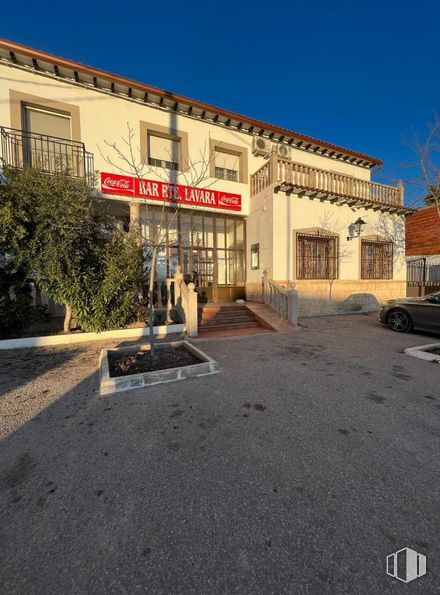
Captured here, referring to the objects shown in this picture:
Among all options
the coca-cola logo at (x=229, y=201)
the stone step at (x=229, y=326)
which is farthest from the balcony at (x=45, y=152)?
the stone step at (x=229, y=326)

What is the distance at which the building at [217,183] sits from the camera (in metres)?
7.88

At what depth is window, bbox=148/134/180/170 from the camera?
9.41m

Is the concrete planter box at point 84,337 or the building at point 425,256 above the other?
the building at point 425,256

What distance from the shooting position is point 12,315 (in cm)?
609

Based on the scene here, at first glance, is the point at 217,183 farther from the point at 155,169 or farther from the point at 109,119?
the point at 109,119

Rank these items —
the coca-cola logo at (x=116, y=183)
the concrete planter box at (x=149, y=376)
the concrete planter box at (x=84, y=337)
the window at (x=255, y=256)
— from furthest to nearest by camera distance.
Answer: the window at (x=255, y=256), the coca-cola logo at (x=116, y=183), the concrete planter box at (x=84, y=337), the concrete planter box at (x=149, y=376)

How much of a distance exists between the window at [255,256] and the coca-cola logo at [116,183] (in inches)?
202

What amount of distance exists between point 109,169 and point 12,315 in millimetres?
5458

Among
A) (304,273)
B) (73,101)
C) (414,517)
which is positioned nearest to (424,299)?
→ (304,273)

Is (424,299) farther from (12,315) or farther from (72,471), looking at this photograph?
(12,315)

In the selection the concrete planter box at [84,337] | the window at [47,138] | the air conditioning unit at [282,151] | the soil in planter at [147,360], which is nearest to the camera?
the soil in planter at [147,360]

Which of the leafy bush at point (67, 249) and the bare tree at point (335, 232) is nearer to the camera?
the leafy bush at point (67, 249)

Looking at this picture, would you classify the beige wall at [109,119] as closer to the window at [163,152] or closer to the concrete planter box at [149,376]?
the window at [163,152]

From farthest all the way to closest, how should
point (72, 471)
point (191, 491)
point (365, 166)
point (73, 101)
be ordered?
1. point (365, 166)
2. point (73, 101)
3. point (72, 471)
4. point (191, 491)
